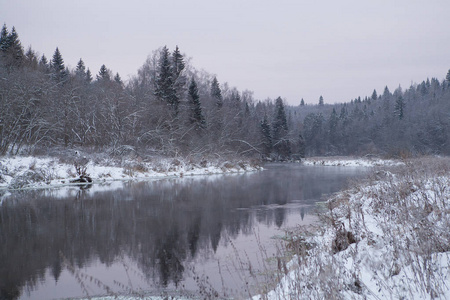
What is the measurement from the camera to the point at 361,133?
100562 millimetres

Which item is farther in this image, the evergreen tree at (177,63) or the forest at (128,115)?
the evergreen tree at (177,63)

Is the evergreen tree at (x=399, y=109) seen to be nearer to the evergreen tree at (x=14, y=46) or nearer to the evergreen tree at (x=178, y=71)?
the evergreen tree at (x=178, y=71)

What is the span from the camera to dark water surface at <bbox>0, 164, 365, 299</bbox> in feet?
22.0

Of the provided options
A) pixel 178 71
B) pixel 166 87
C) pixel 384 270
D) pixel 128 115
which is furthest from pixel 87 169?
pixel 178 71

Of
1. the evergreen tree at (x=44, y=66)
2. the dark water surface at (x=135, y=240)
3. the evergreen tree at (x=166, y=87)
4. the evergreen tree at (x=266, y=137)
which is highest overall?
the evergreen tree at (x=44, y=66)

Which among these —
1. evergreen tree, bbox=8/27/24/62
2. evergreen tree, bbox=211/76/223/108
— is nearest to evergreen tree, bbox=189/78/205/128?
evergreen tree, bbox=211/76/223/108

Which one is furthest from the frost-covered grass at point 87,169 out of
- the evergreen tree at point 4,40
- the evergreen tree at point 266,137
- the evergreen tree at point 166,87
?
the evergreen tree at point 266,137

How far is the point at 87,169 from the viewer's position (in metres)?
24.9

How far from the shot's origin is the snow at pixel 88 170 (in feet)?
67.5

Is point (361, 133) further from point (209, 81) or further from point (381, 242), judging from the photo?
point (381, 242)

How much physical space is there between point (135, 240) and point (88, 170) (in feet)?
54.7

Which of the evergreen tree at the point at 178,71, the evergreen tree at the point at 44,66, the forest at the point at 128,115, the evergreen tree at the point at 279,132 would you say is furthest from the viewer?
the evergreen tree at the point at 279,132

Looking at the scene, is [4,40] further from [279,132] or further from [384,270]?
[384,270]

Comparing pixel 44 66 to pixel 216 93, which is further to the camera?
pixel 216 93
